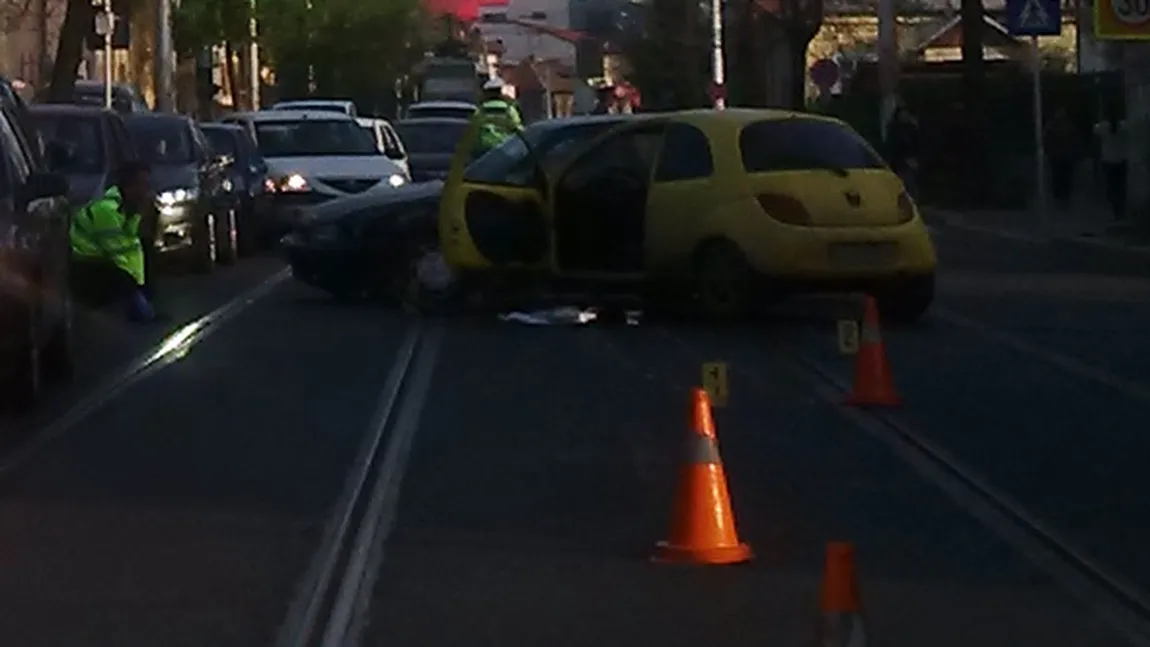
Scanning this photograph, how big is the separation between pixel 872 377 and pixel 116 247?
25.9ft

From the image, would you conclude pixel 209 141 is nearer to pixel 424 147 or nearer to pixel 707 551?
pixel 424 147

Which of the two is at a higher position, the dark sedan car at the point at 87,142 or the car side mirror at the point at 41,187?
the dark sedan car at the point at 87,142

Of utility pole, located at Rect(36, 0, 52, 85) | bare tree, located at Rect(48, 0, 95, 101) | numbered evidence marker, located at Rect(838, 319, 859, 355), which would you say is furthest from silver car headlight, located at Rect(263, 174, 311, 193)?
utility pole, located at Rect(36, 0, 52, 85)

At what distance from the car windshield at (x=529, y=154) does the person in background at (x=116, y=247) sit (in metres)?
2.50

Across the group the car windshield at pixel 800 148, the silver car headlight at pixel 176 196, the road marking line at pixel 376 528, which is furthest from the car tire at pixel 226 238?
the road marking line at pixel 376 528

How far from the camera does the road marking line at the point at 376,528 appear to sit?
338 inches

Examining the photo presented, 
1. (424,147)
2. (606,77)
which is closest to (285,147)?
(424,147)

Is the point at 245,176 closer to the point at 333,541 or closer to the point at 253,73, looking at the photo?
the point at 333,541

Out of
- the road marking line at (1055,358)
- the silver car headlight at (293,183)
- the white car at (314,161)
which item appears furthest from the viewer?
the silver car headlight at (293,183)

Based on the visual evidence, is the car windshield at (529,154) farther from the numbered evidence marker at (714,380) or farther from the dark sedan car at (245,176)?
the dark sedan car at (245,176)

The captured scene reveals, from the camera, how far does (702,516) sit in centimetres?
960

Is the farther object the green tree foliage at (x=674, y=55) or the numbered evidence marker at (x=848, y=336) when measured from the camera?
the green tree foliage at (x=674, y=55)

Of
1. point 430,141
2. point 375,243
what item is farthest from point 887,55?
point 375,243

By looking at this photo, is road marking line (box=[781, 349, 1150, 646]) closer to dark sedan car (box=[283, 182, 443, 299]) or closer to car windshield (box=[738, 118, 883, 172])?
car windshield (box=[738, 118, 883, 172])
